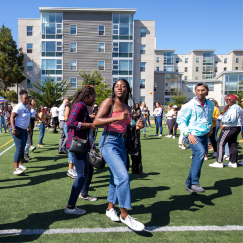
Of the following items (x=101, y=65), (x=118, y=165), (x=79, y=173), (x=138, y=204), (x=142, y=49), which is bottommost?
(x=138, y=204)

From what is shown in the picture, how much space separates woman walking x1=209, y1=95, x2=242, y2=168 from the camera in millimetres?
6598

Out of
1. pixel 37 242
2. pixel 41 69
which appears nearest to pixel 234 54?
pixel 41 69

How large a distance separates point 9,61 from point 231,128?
123 ft

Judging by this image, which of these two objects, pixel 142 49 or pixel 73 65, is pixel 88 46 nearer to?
pixel 73 65

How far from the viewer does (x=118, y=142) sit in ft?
10.3

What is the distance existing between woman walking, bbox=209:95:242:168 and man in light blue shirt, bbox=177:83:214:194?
253 cm

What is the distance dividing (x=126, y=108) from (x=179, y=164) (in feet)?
14.5

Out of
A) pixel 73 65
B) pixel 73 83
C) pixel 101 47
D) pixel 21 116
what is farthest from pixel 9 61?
pixel 21 116

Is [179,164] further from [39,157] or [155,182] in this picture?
Answer: [39,157]

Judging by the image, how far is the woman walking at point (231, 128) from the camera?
660cm

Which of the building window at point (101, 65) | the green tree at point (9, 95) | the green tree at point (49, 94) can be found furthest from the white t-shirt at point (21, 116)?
Answer: the green tree at point (9, 95)

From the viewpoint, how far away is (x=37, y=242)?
2.77 m

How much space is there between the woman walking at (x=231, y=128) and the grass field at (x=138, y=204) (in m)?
0.34

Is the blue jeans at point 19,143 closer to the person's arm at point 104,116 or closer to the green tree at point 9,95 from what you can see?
the person's arm at point 104,116
